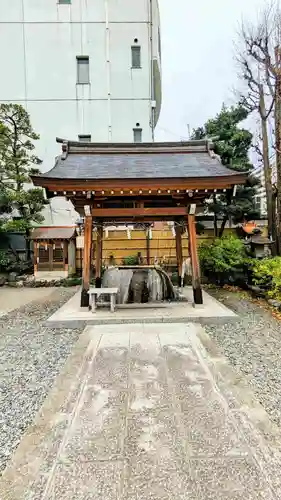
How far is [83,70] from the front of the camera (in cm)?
1516

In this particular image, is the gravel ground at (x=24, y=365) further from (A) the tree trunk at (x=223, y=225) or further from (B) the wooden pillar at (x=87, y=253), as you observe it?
(A) the tree trunk at (x=223, y=225)

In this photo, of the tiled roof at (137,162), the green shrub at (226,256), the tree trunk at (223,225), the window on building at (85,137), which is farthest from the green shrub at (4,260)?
the tree trunk at (223,225)

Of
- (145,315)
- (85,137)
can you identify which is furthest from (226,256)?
(85,137)

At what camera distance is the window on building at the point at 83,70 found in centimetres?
1511

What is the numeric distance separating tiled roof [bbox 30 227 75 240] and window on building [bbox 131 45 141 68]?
8.51 metres

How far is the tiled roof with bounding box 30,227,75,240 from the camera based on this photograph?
1223cm

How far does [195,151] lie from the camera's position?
8.12 meters

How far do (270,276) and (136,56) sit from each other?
41.7 ft

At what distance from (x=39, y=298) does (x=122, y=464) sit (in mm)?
7649

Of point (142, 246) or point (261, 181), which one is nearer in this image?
point (142, 246)

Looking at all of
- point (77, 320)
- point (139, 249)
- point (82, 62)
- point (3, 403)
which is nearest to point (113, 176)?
point (77, 320)

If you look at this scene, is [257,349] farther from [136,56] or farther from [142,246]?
[136,56]

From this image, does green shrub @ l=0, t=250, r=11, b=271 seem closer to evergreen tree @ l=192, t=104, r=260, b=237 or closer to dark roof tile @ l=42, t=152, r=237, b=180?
dark roof tile @ l=42, t=152, r=237, b=180

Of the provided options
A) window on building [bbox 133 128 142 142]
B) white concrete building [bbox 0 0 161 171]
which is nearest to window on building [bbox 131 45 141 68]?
white concrete building [bbox 0 0 161 171]
